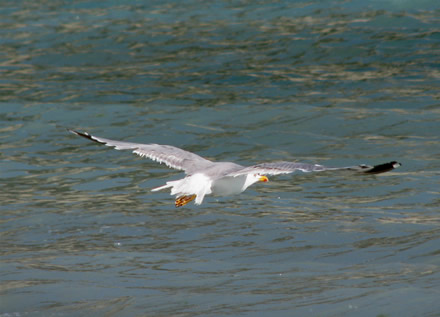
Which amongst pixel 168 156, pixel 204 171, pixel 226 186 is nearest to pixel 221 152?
pixel 168 156

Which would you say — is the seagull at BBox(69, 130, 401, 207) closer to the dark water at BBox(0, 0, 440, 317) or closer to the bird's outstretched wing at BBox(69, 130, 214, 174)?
the bird's outstretched wing at BBox(69, 130, 214, 174)

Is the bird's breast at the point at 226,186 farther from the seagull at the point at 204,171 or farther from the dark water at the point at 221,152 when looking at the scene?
the dark water at the point at 221,152

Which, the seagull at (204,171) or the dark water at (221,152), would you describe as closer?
the dark water at (221,152)

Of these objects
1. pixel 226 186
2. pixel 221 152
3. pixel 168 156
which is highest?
pixel 168 156

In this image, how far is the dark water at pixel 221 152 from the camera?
7379mm

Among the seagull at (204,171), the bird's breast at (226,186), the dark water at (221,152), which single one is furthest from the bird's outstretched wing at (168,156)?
the dark water at (221,152)

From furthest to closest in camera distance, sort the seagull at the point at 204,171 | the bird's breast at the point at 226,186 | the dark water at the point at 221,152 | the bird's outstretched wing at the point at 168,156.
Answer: the bird's outstretched wing at the point at 168,156, the bird's breast at the point at 226,186, the seagull at the point at 204,171, the dark water at the point at 221,152

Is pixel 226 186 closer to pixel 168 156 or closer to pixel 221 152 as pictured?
pixel 168 156

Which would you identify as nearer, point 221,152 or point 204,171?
point 204,171

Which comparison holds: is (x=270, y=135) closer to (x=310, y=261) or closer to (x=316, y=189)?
(x=316, y=189)

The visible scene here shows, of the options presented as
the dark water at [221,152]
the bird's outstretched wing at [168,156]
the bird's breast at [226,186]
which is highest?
the bird's outstretched wing at [168,156]

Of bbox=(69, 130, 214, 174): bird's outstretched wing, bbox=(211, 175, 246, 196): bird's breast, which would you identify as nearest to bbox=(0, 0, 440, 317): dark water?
bbox=(211, 175, 246, 196): bird's breast

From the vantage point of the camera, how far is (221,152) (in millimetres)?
12422

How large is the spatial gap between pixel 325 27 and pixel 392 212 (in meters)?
8.65
